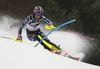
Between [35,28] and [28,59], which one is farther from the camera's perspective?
[35,28]

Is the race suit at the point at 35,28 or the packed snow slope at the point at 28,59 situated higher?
the race suit at the point at 35,28

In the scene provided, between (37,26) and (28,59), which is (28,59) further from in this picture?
(37,26)

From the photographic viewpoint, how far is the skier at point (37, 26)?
257cm

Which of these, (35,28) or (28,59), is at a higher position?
(35,28)

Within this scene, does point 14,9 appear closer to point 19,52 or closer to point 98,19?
point 98,19

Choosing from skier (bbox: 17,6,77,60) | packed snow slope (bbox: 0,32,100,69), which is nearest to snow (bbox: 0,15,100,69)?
packed snow slope (bbox: 0,32,100,69)

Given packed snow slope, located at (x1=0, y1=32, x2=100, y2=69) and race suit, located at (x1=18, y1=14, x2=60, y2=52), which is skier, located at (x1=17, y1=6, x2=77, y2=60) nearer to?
race suit, located at (x1=18, y1=14, x2=60, y2=52)

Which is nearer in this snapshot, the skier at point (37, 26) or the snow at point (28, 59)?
the snow at point (28, 59)

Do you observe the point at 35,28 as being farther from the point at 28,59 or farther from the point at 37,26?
the point at 28,59

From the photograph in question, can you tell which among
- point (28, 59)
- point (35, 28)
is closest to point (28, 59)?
point (28, 59)

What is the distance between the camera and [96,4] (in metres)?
8.37

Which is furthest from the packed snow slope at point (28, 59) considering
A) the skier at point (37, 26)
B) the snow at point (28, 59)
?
the skier at point (37, 26)

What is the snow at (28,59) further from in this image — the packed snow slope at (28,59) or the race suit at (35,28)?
the race suit at (35,28)

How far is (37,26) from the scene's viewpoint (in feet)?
9.45
